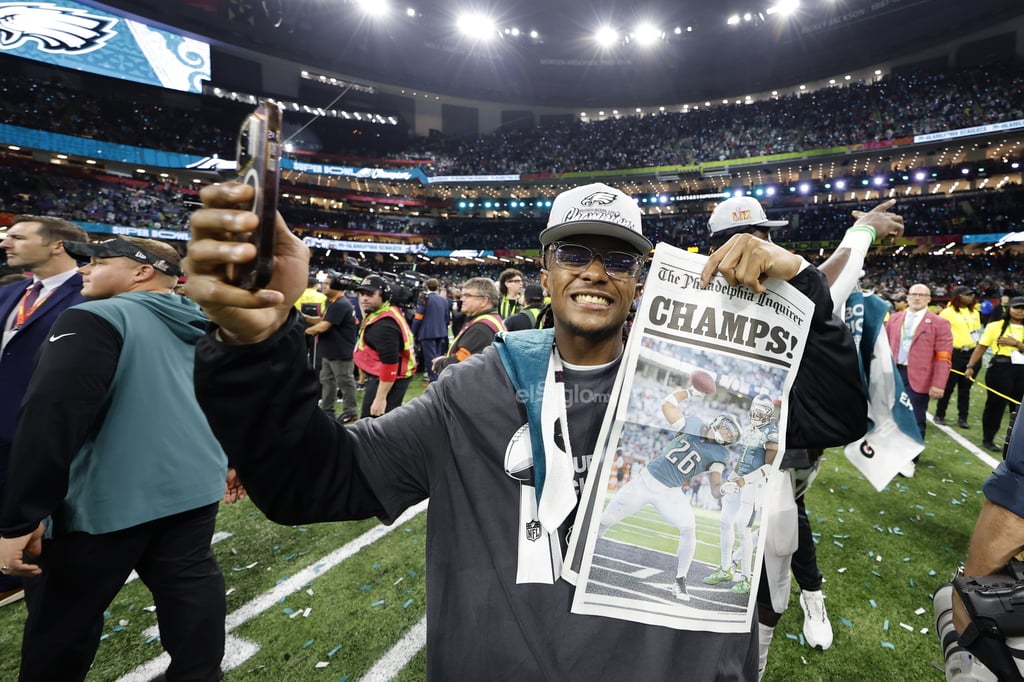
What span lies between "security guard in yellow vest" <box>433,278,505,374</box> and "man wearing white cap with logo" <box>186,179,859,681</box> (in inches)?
96.5

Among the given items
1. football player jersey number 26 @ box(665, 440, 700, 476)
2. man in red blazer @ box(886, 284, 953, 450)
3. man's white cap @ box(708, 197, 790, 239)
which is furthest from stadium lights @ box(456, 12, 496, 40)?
football player jersey number 26 @ box(665, 440, 700, 476)

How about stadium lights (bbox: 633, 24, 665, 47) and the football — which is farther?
stadium lights (bbox: 633, 24, 665, 47)

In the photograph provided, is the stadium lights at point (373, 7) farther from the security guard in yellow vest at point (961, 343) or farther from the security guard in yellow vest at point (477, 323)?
the security guard in yellow vest at point (961, 343)

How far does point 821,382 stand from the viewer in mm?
1332

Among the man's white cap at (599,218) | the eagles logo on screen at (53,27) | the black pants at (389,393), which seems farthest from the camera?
the eagles logo on screen at (53,27)

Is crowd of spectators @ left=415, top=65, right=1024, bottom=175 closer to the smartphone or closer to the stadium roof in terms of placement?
the stadium roof

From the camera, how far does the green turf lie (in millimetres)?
2721

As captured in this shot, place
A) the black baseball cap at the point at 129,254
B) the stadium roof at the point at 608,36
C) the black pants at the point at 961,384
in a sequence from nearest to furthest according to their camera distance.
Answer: the black baseball cap at the point at 129,254
the black pants at the point at 961,384
the stadium roof at the point at 608,36

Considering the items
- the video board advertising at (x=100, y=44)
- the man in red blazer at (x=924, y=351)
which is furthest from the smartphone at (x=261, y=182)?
the video board advertising at (x=100, y=44)

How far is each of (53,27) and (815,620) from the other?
146 feet

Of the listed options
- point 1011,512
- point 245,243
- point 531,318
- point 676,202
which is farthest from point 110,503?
point 676,202

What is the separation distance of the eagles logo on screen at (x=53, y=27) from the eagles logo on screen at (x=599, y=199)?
4140 centimetres

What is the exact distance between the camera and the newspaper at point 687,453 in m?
1.13

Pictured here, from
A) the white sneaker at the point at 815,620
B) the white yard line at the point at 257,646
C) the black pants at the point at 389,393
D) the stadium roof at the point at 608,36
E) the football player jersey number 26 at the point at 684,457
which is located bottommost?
the white yard line at the point at 257,646
